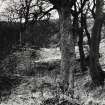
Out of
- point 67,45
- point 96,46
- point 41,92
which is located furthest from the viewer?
point 67,45

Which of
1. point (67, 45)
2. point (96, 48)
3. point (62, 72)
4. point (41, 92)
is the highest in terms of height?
point (67, 45)

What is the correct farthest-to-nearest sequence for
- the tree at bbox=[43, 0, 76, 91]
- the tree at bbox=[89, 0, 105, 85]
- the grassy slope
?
the tree at bbox=[43, 0, 76, 91]
the tree at bbox=[89, 0, 105, 85]
the grassy slope

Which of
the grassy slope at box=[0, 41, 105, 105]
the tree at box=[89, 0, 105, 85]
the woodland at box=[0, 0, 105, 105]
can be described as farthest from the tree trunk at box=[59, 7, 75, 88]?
the tree at box=[89, 0, 105, 85]

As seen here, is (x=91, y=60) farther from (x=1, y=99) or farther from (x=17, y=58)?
(x=17, y=58)

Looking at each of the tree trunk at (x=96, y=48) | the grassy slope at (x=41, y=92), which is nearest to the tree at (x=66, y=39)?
the grassy slope at (x=41, y=92)

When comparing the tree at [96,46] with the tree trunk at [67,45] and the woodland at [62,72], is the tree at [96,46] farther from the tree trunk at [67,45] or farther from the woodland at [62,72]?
the tree trunk at [67,45]

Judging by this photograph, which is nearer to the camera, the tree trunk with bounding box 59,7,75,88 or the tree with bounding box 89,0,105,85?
the tree with bounding box 89,0,105,85

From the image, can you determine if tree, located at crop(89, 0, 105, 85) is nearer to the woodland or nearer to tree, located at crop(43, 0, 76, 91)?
the woodland

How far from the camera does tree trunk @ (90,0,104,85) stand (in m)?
12.3

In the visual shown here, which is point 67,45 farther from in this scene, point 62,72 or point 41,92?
point 41,92

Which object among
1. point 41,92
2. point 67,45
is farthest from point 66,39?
point 41,92

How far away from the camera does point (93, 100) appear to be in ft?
33.9

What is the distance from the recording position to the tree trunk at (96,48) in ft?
→ 40.4

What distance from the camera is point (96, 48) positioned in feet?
42.3
